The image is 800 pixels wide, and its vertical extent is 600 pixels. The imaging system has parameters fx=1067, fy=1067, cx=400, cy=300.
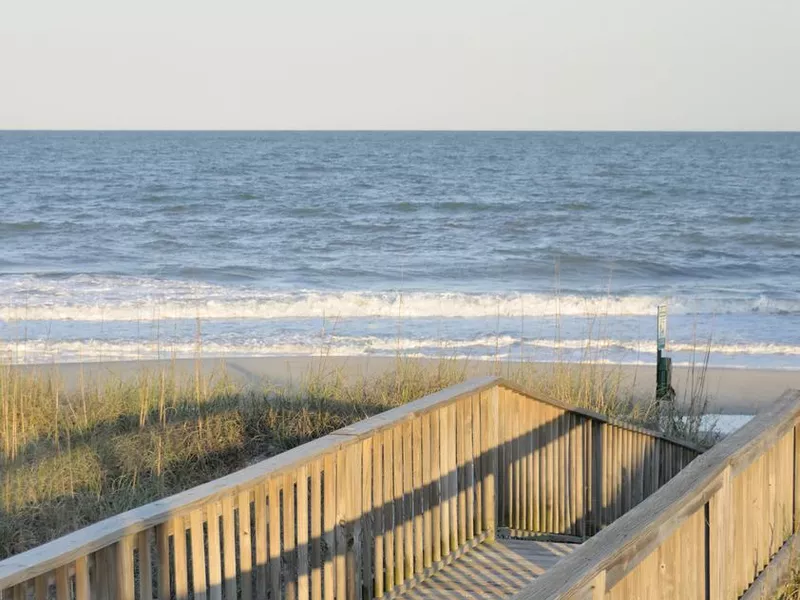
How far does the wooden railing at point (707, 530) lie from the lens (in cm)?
280

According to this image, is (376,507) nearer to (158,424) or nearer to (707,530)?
(707,530)

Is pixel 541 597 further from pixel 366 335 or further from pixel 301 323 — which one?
pixel 301 323

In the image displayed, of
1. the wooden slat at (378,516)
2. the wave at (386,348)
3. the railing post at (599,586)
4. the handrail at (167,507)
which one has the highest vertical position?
the railing post at (599,586)

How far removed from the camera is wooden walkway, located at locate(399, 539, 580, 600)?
17.7 ft

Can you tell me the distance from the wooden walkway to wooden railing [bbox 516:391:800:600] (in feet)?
3.81

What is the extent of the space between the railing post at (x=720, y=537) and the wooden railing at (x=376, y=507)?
5.21 feet

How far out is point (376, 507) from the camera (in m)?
5.09

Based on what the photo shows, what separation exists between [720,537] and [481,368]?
7.28 metres

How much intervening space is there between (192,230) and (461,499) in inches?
1173

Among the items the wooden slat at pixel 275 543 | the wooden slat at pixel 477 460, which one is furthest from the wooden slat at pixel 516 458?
the wooden slat at pixel 275 543

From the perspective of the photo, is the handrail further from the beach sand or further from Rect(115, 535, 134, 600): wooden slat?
the beach sand

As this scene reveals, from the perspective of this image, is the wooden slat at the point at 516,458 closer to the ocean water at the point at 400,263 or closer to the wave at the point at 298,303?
the ocean water at the point at 400,263

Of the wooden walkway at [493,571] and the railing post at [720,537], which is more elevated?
the railing post at [720,537]

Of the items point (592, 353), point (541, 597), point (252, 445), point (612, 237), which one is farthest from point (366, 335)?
point (612, 237)
